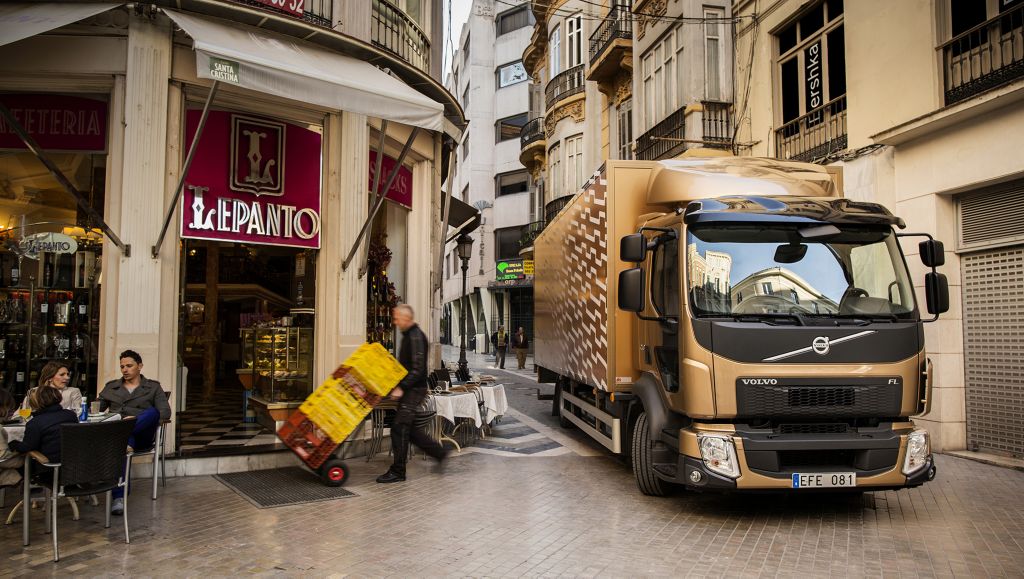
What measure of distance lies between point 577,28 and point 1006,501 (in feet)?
79.6

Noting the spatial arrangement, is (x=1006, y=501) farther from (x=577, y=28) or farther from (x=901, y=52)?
(x=577, y=28)

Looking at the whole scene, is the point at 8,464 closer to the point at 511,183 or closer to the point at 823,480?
the point at 823,480

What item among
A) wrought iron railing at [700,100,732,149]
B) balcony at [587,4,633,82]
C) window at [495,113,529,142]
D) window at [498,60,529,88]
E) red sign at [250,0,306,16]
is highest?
window at [498,60,529,88]

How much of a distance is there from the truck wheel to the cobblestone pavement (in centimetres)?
18

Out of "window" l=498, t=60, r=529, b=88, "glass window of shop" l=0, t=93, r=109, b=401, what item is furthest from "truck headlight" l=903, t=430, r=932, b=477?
"window" l=498, t=60, r=529, b=88

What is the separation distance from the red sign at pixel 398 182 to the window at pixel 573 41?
1742 centimetres

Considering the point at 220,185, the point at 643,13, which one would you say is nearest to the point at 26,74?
the point at 220,185

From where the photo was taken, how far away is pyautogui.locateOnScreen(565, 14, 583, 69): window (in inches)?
1073

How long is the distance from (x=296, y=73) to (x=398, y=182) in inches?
176

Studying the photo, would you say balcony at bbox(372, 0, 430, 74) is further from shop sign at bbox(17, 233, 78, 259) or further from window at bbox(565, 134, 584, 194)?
window at bbox(565, 134, 584, 194)

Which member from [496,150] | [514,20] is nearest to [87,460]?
[496,150]

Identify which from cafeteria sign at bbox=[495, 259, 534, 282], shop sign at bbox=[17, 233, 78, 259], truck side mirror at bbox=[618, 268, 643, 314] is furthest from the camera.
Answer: cafeteria sign at bbox=[495, 259, 534, 282]

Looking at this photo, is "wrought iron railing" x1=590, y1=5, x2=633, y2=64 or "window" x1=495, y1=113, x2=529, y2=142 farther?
"window" x1=495, y1=113, x2=529, y2=142

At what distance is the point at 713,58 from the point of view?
15000 millimetres
